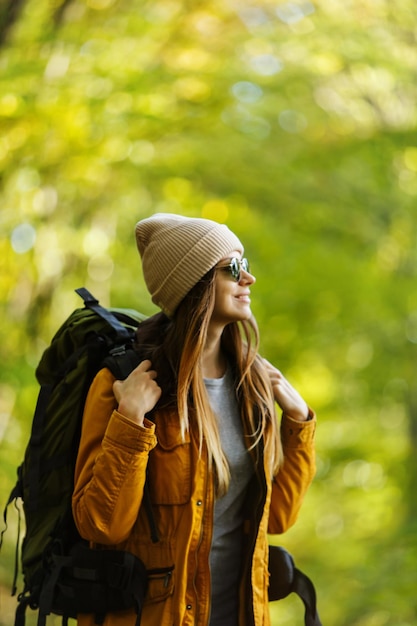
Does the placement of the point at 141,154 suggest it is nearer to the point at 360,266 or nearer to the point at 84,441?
the point at 360,266

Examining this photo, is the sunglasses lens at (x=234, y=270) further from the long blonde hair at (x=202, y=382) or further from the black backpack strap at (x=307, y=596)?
the black backpack strap at (x=307, y=596)

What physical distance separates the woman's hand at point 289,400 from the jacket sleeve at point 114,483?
1.76 ft

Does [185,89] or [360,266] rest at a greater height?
[185,89]

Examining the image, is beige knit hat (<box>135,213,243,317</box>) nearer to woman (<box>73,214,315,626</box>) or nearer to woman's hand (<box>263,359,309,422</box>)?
woman (<box>73,214,315,626</box>)

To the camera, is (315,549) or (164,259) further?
(315,549)

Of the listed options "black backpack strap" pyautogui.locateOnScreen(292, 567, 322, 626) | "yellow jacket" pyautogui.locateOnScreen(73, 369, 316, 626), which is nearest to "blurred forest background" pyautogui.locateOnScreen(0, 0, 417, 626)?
"black backpack strap" pyautogui.locateOnScreen(292, 567, 322, 626)

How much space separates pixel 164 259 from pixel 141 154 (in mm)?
4574

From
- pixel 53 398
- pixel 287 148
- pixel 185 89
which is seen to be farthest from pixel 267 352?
pixel 53 398

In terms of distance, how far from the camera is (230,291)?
248 centimetres

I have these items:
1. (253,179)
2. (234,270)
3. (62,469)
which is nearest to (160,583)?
(62,469)

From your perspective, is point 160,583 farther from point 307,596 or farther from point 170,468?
point 307,596

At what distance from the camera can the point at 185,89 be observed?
665 centimetres

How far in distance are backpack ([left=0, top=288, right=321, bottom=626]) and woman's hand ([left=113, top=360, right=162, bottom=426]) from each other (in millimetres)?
51

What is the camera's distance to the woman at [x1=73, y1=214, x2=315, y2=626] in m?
2.26
